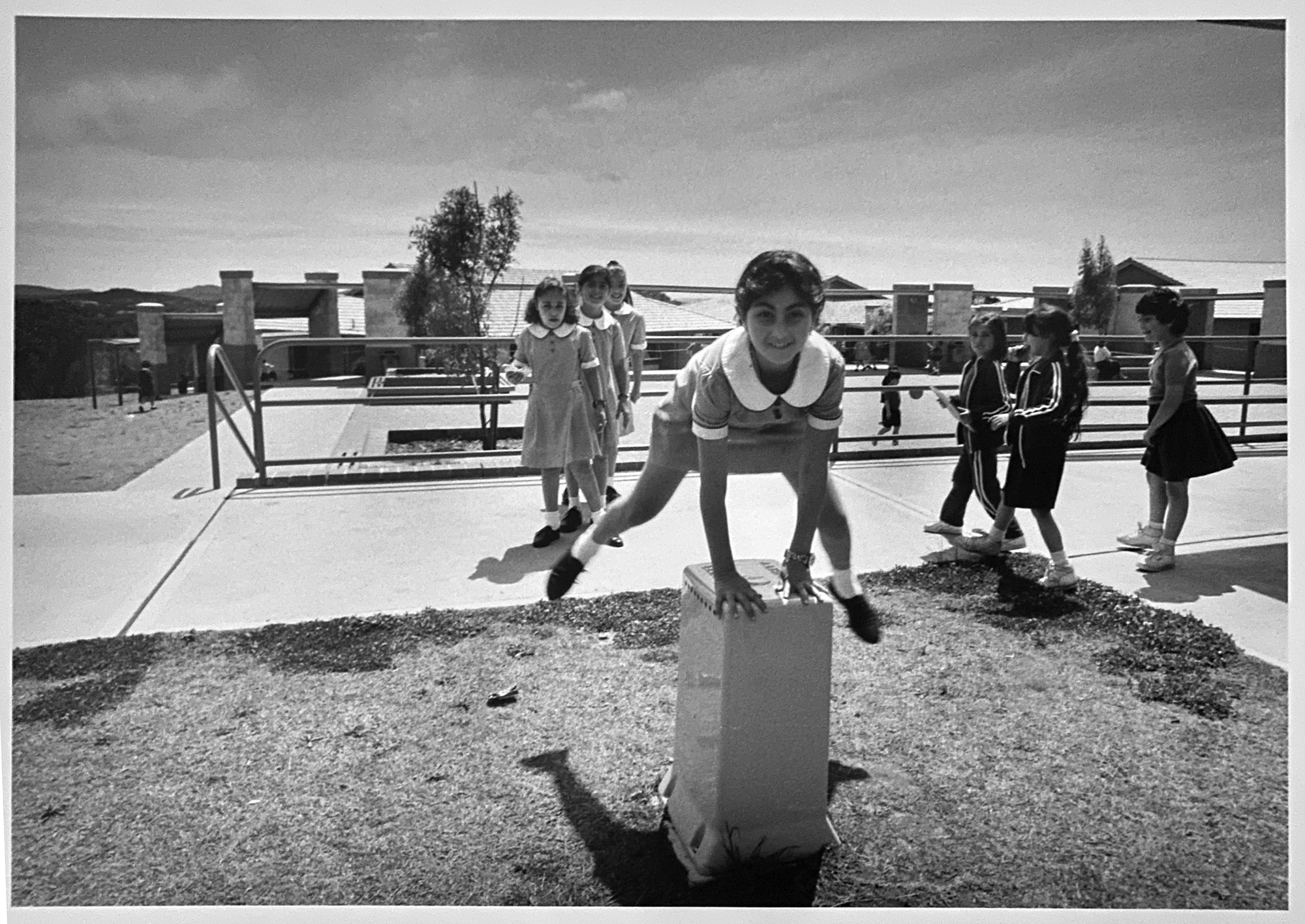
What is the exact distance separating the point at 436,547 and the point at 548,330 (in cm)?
106

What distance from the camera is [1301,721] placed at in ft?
8.89

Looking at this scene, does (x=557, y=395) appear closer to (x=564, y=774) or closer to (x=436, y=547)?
(x=436, y=547)

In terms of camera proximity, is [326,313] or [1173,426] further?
[326,313]

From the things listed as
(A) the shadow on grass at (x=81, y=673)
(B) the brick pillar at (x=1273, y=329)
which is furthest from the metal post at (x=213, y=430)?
(B) the brick pillar at (x=1273, y=329)

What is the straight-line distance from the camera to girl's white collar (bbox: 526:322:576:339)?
4.19 m

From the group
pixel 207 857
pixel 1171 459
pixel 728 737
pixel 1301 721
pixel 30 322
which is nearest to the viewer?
pixel 728 737

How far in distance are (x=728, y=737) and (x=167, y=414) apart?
9.79m

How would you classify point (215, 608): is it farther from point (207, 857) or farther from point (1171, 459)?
point (1171, 459)

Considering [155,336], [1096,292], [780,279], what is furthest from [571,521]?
[155,336]

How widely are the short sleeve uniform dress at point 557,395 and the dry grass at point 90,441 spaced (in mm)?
2582

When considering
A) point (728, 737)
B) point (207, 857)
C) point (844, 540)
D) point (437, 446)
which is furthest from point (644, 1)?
point (437, 446)

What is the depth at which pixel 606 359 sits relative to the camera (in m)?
4.45

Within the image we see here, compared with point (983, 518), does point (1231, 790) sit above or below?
below

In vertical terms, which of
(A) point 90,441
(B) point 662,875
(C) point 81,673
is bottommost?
(B) point 662,875
